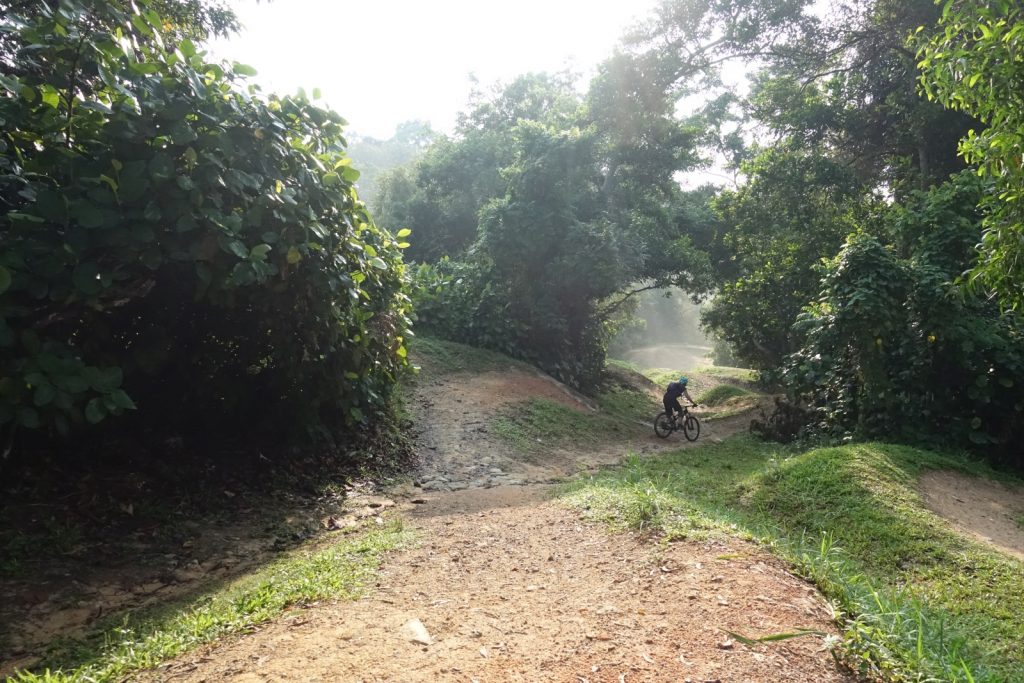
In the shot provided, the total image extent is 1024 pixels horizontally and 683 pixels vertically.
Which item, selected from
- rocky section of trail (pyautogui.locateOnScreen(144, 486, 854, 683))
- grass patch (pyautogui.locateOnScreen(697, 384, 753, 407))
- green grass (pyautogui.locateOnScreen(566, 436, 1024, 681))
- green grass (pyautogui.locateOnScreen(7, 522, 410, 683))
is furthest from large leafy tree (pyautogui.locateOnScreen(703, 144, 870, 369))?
green grass (pyautogui.locateOnScreen(7, 522, 410, 683))

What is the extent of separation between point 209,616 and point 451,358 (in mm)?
9991

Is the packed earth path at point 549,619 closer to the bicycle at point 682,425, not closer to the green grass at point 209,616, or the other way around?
the green grass at point 209,616

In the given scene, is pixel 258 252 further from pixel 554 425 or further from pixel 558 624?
pixel 554 425

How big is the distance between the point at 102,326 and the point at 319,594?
2.68m

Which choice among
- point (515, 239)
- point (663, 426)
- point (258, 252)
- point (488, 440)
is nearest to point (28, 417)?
point (258, 252)

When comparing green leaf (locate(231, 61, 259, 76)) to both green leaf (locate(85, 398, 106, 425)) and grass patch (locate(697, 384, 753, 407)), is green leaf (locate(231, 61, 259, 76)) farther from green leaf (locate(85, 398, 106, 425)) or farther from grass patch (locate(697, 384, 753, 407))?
grass patch (locate(697, 384, 753, 407))

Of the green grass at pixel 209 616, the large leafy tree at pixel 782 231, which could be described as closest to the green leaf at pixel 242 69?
the green grass at pixel 209 616

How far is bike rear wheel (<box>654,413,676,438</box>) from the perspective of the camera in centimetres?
1213

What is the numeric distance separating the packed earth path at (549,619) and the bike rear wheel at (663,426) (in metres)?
7.55

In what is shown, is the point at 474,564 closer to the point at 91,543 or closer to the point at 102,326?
the point at 91,543

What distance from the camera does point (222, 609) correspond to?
341 centimetres

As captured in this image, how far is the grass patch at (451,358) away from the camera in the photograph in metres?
12.5

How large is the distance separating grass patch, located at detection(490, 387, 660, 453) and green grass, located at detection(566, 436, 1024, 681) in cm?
193

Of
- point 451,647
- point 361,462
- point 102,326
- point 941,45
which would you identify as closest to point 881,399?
point 941,45
